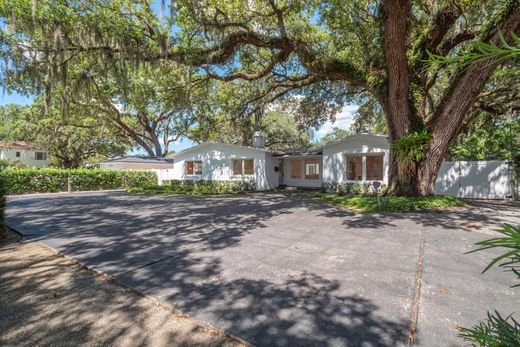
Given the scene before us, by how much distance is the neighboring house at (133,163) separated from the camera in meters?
24.5

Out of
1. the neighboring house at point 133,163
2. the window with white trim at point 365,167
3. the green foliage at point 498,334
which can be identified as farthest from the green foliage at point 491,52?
the neighboring house at point 133,163

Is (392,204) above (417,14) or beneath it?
beneath

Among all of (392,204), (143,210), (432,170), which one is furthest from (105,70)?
(432,170)

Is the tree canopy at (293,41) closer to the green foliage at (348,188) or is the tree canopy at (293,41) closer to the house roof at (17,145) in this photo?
the green foliage at (348,188)

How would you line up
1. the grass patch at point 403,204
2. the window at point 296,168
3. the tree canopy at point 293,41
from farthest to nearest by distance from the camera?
the window at point 296,168 < the grass patch at point 403,204 < the tree canopy at point 293,41

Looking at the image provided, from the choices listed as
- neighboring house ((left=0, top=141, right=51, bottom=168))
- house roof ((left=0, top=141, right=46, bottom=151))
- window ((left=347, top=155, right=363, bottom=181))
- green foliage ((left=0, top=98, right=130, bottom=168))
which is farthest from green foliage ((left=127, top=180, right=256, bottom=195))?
house roof ((left=0, top=141, right=46, bottom=151))

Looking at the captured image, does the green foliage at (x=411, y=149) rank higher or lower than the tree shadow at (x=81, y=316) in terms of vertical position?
higher

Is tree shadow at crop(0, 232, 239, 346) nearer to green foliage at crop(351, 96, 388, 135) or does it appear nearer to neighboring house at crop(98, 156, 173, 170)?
green foliage at crop(351, 96, 388, 135)

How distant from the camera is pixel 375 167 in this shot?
44.9 feet

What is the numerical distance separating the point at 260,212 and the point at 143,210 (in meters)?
4.15

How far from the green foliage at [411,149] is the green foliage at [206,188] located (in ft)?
30.1

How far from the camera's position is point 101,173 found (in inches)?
723

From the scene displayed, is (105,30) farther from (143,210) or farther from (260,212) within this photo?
(260,212)

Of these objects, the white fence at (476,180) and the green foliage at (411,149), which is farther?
the white fence at (476,180)
